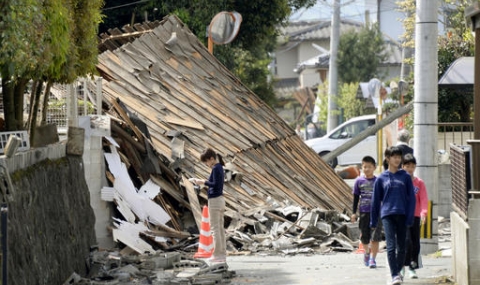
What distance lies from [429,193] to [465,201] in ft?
11.8

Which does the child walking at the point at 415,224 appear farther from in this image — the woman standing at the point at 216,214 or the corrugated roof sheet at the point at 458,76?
the corrugated roof sheet at the point at 458,76

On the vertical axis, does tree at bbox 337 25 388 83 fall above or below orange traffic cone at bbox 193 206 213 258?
above

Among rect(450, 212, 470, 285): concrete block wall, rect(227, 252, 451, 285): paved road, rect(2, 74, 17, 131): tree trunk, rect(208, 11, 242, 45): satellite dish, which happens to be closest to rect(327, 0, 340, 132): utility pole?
rect(208, 11, 242, 45): satellite dish

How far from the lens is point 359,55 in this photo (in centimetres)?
6619

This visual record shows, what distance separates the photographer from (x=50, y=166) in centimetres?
1388

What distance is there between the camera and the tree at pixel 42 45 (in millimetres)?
11797

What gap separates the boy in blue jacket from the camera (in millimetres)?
12523

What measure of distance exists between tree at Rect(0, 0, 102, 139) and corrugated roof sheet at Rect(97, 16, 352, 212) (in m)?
4.54

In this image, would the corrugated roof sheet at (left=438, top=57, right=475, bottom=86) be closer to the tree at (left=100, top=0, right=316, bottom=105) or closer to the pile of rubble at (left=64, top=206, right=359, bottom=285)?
the pile of rubble at (left=64, top=206, right=359, bottom=285)

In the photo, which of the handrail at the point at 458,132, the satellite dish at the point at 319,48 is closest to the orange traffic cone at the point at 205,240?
the handrail at the point at 458,132

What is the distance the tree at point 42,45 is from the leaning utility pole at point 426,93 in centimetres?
460

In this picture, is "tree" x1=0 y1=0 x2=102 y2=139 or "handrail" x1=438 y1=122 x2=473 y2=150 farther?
"handrail" x1=438 y1=122 x2=473 y2=150

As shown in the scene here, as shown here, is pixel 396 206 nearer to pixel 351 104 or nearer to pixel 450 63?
pixel 450 63

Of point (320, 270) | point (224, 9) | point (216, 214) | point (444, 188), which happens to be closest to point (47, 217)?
point (216, 214)
